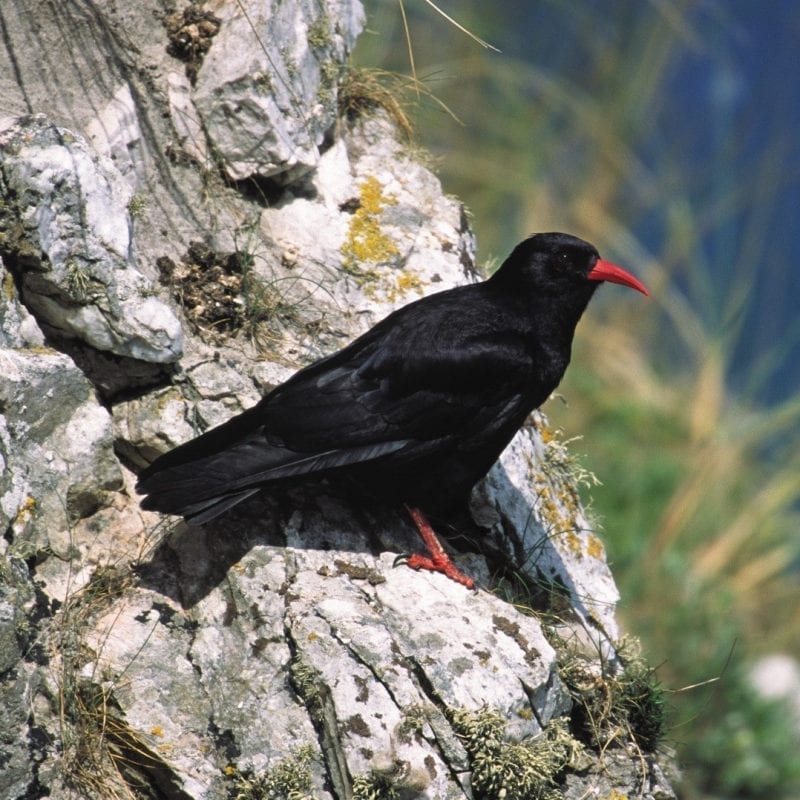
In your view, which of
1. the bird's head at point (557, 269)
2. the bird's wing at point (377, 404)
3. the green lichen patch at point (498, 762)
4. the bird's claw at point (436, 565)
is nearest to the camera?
the green lichen patch at point (498, 762)

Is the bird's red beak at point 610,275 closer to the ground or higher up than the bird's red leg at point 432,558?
higher up

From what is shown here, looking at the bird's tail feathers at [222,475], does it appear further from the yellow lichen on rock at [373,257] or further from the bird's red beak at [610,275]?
the bird's red beak at [610,275]

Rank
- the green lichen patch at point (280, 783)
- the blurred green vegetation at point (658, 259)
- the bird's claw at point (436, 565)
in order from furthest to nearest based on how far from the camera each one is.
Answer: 1. the blurred green vegetation at point (658, 259)
2. the bird's claw at point (436, 565)
3. the green lichen patch at point (280, 783)

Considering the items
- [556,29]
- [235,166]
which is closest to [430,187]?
[235,166]

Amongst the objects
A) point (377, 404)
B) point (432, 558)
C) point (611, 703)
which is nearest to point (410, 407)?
point (377, 404)

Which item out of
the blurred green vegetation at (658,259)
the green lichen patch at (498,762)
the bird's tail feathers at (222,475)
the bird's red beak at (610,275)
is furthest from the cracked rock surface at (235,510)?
the blurred green vegetation at (658,259)

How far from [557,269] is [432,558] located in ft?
4.39

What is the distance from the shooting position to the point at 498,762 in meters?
3.88

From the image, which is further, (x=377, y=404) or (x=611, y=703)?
(x=377, y=404)

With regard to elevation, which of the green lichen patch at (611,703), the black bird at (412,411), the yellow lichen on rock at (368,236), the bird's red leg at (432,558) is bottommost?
the green lichen patch at (611,703)

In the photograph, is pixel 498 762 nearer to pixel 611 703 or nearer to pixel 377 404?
pixel 611 703

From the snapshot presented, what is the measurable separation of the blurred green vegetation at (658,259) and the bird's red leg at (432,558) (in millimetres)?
3544

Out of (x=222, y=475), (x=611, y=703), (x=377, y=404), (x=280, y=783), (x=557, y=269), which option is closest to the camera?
(x=280, y=783)

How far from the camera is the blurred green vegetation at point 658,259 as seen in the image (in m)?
8.19
